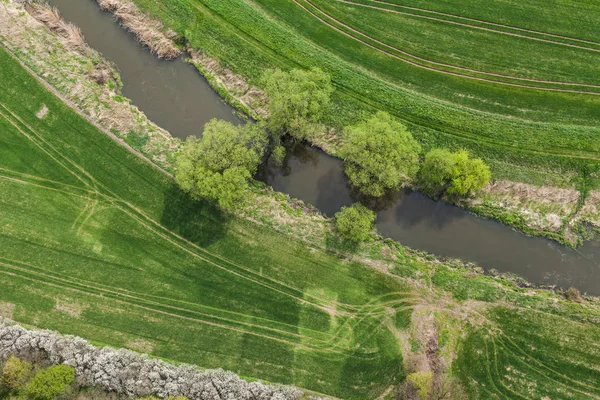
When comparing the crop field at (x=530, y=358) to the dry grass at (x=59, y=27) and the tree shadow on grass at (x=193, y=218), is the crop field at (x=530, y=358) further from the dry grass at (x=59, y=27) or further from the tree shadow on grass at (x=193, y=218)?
the dry grass at (x=59, y=27)

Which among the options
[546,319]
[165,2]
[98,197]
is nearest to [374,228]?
[546,319]

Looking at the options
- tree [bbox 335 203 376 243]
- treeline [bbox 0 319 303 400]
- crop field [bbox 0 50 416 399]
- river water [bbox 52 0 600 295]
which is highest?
river water [bbox 52 0 600 295]

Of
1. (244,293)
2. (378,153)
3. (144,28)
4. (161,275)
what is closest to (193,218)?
(161,275)

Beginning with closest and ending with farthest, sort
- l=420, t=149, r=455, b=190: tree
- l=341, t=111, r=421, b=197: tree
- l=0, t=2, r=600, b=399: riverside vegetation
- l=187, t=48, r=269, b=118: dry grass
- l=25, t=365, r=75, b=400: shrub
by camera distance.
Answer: l=25, t=365, r=75, b=400: shrub < l=341, t=111, r=421, b=197: tree < l=0, t=2, r=600, b=399: riverside vegetation < l=420, t=149, r=455, b=190: tree < l=187, t=48, r=269, b=118: dry grass

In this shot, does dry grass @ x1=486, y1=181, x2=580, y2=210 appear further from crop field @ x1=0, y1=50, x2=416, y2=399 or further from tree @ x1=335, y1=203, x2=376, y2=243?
crop field @ x1=0, y1=50, x2=416, y2=399

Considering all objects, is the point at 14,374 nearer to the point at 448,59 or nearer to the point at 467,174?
the point at 467,174

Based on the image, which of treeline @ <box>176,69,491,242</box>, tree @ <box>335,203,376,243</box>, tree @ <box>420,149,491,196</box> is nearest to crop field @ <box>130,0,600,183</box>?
tree @ <box>420,149,491,196</box>

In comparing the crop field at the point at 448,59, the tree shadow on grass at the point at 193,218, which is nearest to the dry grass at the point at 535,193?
the crop field at the point at 448,59
